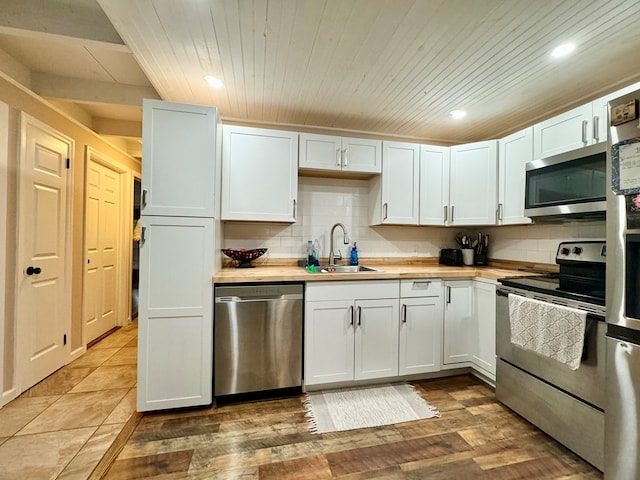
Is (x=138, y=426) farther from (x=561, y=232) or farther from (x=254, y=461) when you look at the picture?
(x=561, y=232)

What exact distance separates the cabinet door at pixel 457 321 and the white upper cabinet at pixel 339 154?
4.29 ft

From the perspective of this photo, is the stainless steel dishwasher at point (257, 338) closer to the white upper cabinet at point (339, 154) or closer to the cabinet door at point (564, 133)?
the white upper cabinet at point (339, 154)

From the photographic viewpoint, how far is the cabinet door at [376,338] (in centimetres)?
228

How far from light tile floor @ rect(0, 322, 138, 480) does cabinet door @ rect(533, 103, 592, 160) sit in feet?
11.8

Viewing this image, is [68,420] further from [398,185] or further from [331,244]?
[398,185]

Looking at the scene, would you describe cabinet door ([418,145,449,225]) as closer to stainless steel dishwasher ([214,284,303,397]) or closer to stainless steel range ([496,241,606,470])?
stainless steel range ([496,241,606,470])

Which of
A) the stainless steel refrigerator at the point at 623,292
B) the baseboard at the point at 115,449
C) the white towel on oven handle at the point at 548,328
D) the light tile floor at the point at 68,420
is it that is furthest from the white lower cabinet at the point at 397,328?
the light tile floor at the point at 68,420

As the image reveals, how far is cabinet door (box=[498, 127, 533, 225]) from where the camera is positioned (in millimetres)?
2359

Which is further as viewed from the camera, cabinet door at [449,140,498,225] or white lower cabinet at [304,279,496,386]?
cabinet door at [449,140,498,225]

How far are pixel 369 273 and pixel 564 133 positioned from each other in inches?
69.8

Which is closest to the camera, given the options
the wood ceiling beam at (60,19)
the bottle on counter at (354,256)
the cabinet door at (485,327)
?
the wood ceiling beam at (60,19)

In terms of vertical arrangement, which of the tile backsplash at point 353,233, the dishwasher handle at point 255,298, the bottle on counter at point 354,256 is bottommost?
the dishwasher handle at point 255,298

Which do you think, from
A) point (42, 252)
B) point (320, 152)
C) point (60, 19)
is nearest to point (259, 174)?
point (320, 152)

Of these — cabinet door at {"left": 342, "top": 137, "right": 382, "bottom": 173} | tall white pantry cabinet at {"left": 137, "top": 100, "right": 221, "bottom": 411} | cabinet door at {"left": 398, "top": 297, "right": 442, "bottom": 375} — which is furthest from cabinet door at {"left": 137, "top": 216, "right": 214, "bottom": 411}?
cabinet door at {"left": 398, "top": 297, "right": 442, "bottom": 375}
